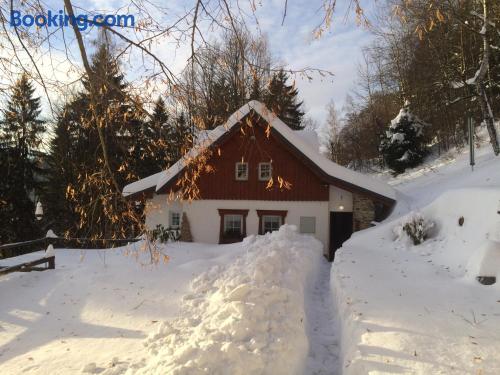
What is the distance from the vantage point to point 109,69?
3789 millimetres

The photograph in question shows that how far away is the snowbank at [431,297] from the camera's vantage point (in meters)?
4.38

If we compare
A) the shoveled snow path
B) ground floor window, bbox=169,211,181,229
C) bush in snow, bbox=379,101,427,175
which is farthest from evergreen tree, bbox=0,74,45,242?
bush in snow, bbox=379,101,427,175

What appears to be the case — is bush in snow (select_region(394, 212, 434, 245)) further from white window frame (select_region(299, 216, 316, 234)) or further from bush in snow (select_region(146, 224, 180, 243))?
bush in snow (select_region(146, 224, 180, 243))

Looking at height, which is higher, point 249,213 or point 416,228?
point 249,213

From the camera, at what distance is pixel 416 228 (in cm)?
1131

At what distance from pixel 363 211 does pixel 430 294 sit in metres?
8.87

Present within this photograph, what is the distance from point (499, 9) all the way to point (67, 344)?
64.7 ft

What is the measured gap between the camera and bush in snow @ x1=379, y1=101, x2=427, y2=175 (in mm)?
23844

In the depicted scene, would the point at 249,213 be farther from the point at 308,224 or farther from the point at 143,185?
the point at 143,185

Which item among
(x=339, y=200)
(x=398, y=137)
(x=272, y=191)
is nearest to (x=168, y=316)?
(x=272, y=191)

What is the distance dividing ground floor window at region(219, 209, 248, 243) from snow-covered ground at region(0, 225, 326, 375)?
3.47 m

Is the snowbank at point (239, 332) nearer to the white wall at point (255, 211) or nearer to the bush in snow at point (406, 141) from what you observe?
the white wall at point (255, 211)

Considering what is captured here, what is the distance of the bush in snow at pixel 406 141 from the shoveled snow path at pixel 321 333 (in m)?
17.0

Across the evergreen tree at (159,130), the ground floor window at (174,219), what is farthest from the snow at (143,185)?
the evergreen tree at (159,130)
